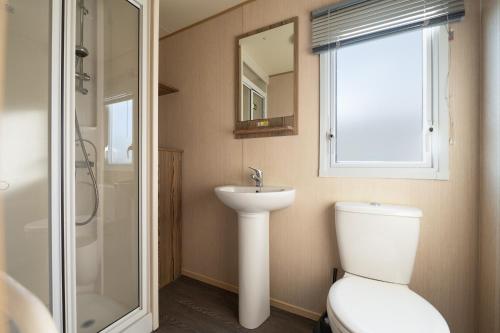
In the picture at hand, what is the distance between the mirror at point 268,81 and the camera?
1.58 meters

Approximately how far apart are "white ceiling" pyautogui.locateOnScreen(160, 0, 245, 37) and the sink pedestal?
1.69m

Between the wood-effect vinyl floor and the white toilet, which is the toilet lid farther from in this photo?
the wood-effect vinyl floor

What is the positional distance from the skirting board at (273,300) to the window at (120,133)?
125 cm

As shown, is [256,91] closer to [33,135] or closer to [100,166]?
[100,166]

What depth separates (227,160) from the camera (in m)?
1.85

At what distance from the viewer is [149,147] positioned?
4.63 feet

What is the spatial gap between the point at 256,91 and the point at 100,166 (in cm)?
121

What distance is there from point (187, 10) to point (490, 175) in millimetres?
2291

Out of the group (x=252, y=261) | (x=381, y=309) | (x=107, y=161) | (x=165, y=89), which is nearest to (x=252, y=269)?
(x=252, y=261)

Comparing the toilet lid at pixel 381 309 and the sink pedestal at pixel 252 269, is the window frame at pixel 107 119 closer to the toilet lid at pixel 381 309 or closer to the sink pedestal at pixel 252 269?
the sink pedestal at pixel 252 269

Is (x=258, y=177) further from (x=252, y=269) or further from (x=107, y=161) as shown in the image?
(x=107, y=161)

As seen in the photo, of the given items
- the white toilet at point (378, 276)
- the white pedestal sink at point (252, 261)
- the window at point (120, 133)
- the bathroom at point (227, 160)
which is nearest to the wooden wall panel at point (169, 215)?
the bathroom at point (227, 160)

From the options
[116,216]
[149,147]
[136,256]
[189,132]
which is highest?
[189,132]

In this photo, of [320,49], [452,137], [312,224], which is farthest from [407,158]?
[320,49]
